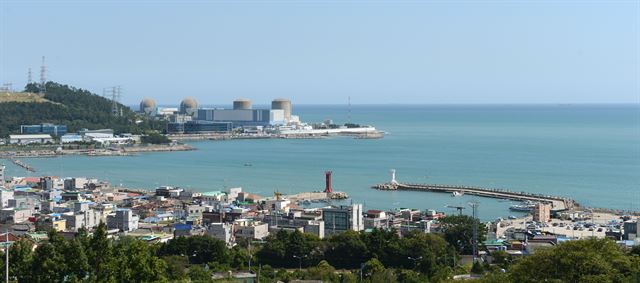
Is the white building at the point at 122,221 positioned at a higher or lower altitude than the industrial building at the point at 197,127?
lower

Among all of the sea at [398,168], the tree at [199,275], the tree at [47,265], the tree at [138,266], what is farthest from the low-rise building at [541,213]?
the tree at [47,265]

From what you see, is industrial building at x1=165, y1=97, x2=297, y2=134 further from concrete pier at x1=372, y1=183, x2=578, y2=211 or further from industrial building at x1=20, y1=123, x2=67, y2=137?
concrete pier at x1=372, y1=183, x2=578, y2=211

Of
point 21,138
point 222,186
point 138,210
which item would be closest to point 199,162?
point 222,186

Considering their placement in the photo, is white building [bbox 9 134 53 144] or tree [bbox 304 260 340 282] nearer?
tree [bbox 304 260 340 282]

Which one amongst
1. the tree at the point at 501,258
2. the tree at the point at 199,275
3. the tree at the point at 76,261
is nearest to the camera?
the tree at the point at 76,261

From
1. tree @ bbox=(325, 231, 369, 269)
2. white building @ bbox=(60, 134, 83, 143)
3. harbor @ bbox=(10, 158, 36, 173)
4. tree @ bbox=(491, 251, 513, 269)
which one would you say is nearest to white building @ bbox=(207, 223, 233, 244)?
tree @ bbox=(325, 231, 369, 269)

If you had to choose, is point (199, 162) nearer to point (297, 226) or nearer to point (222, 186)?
point (222, 186)

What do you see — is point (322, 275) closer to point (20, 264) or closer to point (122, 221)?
point (20, 264)

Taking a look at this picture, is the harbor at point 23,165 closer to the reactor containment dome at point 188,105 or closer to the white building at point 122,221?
the white building at point 122,221
